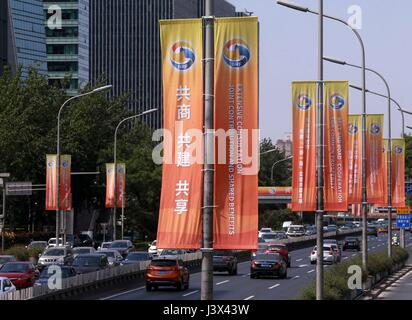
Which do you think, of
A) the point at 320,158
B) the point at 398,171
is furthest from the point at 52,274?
the point at 398,171

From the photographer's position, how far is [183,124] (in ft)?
62.1

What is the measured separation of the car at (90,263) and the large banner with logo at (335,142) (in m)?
15.0

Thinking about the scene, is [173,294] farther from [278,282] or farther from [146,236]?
[146,236]

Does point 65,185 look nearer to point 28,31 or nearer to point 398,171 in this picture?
point 398,171

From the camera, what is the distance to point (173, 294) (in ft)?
139

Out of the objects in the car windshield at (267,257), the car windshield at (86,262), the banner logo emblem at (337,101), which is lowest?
the car windshield at (267,257)

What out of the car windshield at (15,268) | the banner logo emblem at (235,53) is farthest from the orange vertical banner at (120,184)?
the banner logo emblem at (235,53)

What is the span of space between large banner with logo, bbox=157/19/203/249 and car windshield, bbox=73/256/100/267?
2903cm

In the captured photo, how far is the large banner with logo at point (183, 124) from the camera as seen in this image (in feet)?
61.9

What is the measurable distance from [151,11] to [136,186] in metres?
103

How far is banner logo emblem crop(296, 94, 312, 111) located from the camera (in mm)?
33156

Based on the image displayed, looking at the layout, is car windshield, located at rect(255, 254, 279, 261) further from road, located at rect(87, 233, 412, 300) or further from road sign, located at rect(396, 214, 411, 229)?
road sign, located at rect(396, 214, 411, 229)

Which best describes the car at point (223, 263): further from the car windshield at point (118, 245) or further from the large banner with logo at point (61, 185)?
the car windshield at point (118, 245)

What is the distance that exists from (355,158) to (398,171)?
12.9 m
